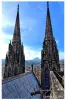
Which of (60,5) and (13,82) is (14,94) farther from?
(60,5)

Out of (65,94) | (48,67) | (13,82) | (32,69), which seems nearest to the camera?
(65,94)

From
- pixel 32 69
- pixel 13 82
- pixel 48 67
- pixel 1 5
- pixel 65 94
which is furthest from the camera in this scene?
pixel 32 69

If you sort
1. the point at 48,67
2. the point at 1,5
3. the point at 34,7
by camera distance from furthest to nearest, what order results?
the point at 48,67 < the point at 34,7 < the point at 1,5

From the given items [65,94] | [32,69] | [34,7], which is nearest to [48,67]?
[32,69]

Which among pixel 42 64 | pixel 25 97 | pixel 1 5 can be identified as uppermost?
pixel 1 5

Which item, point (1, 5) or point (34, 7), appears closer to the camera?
point (1, 5)

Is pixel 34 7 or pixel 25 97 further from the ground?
pixel 34 7

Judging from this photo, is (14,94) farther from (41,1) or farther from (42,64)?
(42,64)

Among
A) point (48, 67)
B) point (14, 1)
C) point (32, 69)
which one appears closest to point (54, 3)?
point (14, 1)

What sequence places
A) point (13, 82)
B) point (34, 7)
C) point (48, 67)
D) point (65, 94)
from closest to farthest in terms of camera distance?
point (65, 94) → point (34, 7) → point (13, 82) → point (48, 67)
